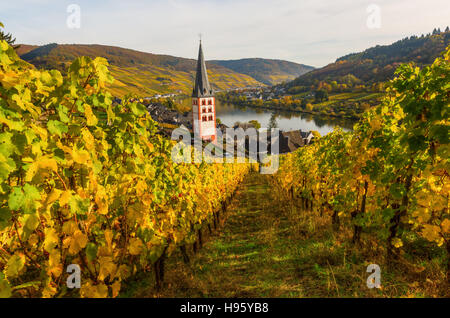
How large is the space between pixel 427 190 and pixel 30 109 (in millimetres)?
5048

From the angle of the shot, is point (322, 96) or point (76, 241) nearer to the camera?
point (76, 241)

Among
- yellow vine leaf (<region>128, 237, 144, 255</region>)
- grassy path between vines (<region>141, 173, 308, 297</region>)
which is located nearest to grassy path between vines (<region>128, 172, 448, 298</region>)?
grassy path between vines (<region>141, 173, 308, 297</region>)

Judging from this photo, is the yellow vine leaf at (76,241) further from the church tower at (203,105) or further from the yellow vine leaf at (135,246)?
the church tower at (203,105)

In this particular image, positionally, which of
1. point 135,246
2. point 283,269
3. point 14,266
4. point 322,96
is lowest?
point 283,269

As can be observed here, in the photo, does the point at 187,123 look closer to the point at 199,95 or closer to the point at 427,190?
the point at 199,95

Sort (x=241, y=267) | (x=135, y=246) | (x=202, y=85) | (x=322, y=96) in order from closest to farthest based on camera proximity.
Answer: (x=135, y=246) → (x=241, y=267) → (x=202, y=85) → (x=322, y=96)

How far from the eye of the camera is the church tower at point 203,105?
57.7 metres

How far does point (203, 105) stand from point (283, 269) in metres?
56.3

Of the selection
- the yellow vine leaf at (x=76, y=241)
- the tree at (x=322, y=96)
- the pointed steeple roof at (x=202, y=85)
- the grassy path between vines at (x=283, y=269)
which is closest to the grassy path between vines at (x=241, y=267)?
the grassy path between vines at (x=283, y=269)

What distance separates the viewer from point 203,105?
58531 mm

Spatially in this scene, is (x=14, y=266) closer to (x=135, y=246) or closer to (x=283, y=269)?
(x=135, y=246)

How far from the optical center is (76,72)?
2.30 meters

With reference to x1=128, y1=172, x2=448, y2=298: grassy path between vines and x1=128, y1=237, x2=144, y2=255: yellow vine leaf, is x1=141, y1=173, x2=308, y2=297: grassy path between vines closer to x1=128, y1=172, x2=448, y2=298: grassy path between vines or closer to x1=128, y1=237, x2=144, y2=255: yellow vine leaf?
x1=128, y1=172, x2=448, y2=298: grassy path between vines

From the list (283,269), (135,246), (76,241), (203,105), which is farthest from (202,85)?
(76,241)
